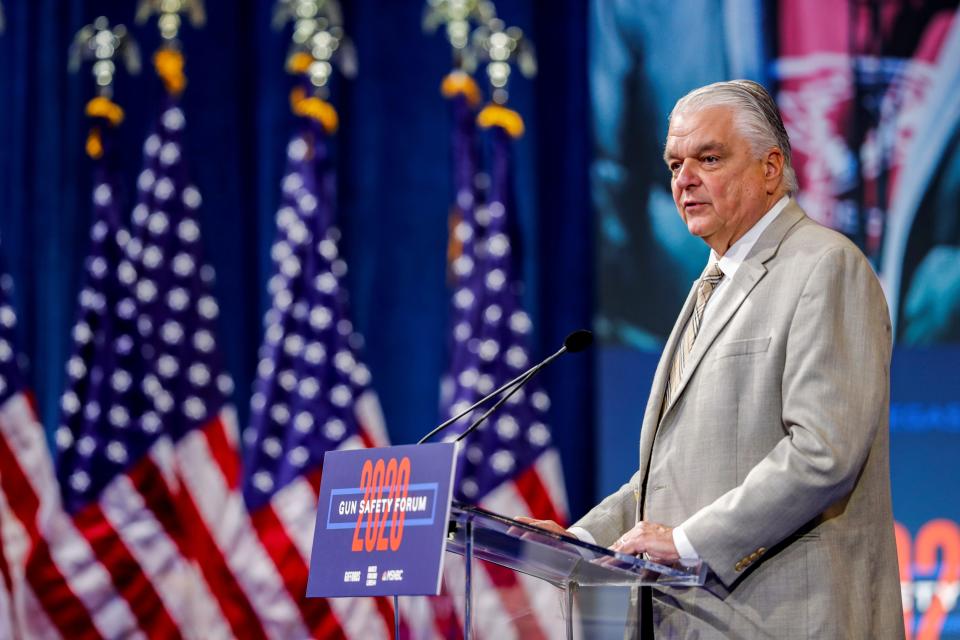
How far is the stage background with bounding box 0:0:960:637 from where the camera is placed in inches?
238

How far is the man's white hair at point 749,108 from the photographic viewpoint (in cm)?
236

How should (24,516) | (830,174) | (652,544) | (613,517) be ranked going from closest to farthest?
1. (652,544)
2. (613,517)
3. (24,516)
4. (830,174)

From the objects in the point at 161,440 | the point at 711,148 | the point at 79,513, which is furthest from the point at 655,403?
the point at 79,513

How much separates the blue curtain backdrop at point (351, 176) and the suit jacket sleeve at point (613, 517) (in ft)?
Result: 12.5

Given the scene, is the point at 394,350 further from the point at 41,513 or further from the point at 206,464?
the point at 41,513

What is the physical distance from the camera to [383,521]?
6.55 feet

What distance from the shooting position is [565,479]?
6.43 metres

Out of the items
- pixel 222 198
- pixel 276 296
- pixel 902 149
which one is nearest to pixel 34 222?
pixel 222 198

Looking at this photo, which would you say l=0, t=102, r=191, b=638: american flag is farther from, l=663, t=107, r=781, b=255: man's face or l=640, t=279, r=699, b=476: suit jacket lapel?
l=663, t=107, r=781, b=255: man's face

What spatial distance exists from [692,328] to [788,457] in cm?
47

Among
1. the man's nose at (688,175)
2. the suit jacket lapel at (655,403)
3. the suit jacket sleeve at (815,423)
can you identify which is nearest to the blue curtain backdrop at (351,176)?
the suit jacket lapel at (655,403)

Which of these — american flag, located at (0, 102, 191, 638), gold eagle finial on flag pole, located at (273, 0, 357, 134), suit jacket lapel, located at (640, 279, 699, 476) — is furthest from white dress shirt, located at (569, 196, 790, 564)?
american flag, located at (0, 102, 191, 638)

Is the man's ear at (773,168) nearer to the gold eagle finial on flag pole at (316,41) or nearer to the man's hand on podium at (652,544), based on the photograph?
the man's hand on podium at (652,544)

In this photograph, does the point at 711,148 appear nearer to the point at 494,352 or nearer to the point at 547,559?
the point at 547,559
